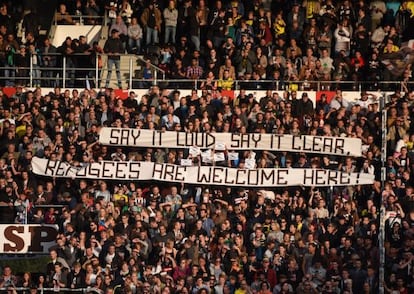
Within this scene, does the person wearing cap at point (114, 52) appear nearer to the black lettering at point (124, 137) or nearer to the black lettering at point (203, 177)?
the black lettering at point (124, 137)

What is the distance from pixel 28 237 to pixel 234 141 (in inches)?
176

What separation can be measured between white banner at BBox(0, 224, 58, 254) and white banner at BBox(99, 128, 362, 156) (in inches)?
92.0


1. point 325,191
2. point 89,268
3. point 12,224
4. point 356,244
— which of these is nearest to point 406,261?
point 356,244

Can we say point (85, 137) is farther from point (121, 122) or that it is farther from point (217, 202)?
point (217, 202)

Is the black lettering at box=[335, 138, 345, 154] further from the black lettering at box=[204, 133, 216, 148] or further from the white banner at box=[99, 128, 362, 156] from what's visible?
the black lettering at box=[204, 133, 216, 148]

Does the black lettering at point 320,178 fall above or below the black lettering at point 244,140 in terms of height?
below

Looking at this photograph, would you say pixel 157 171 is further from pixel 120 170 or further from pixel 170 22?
pixel 170 22

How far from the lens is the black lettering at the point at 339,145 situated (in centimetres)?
3113

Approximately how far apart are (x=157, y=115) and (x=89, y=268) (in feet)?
14.5

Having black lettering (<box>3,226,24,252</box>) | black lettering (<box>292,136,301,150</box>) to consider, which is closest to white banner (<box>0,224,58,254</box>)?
black lettering (<box>3,226,24,252</box>)

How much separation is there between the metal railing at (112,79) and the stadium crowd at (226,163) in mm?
182

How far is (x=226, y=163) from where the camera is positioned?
31547 mm

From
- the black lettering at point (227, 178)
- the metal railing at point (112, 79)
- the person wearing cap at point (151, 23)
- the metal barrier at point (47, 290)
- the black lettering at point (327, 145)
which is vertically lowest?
the metal barrier at point (47, 290)

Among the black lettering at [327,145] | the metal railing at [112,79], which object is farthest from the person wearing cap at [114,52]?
the black lettering at [327,145]
